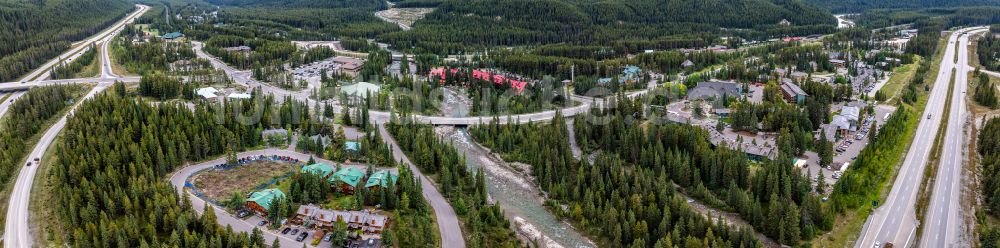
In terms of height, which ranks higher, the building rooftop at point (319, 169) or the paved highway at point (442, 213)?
the building rooftop at point (319, 169)

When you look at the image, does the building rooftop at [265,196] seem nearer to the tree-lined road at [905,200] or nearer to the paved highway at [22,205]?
the paved highway at [22,205]

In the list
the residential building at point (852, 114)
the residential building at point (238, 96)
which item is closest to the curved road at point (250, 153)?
the residential building at point (238, 96)

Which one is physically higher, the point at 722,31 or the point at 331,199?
the point at 722,31

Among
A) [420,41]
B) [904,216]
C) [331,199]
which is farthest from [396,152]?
[420,41]

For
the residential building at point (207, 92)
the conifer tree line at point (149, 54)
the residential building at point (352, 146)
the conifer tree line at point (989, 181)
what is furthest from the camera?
the conifer tree line at point (149, 54)

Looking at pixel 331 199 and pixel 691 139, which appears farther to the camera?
pixel 691 139

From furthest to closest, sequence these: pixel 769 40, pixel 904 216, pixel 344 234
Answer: pixel 769 40 < pixel 904 216 < pixel 344 234

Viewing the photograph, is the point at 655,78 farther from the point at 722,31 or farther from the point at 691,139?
the point at 722,31

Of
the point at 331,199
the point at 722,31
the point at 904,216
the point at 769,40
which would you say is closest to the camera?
the point at 904,216
